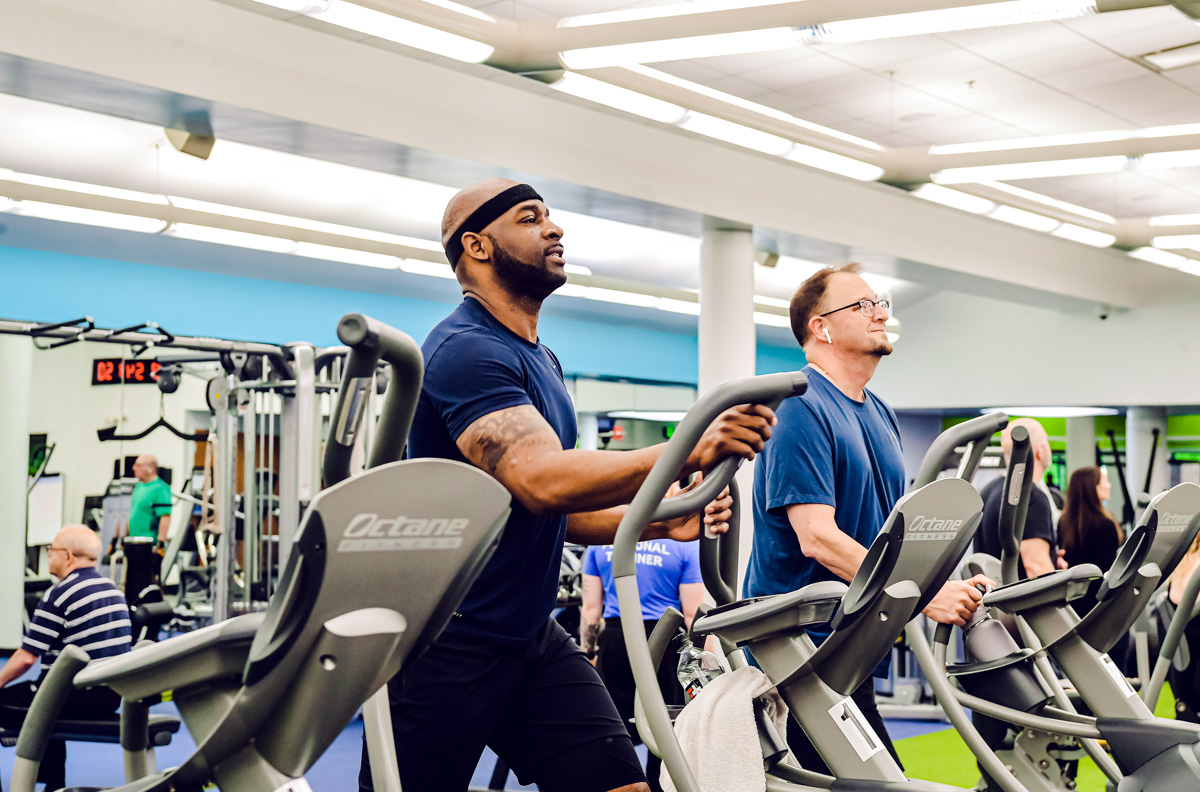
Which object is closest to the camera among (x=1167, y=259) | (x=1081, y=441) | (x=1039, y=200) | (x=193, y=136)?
(x=193, y=136)

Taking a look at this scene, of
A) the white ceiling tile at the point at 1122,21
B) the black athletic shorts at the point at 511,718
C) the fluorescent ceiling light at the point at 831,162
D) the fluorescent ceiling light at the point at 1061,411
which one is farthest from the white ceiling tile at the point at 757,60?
the fluorescent ceiling light at the point at 1061,411

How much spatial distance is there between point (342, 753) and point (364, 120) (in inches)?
121

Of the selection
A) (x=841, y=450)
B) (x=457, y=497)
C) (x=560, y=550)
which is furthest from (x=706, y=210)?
(x=457, y=497)

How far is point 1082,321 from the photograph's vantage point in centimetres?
1185

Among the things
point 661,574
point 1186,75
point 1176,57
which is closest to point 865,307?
point 661,574

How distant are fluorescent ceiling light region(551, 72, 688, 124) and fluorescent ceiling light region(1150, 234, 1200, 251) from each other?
5246mm

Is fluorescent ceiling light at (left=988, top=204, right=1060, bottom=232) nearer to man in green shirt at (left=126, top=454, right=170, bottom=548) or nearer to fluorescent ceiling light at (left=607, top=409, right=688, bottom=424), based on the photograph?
fluorescent ceiling light at (left=607, top=409, right=688, bottom=424)

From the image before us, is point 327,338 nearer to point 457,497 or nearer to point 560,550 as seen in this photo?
point 560,550

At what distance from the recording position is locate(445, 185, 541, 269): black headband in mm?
1998

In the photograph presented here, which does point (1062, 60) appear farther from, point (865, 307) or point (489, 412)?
point (489, 412)

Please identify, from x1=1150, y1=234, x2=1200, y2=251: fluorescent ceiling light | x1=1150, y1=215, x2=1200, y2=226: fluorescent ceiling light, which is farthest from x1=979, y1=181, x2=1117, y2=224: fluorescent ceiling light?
x1=1150, y1=234, x2=1200, y2=251: fluorescent ceiling light

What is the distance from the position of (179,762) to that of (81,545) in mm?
1075

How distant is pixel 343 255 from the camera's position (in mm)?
8344

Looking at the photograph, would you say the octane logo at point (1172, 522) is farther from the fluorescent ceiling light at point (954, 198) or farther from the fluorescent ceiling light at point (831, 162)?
the fluorescent ceiling light at point (954, 198)
